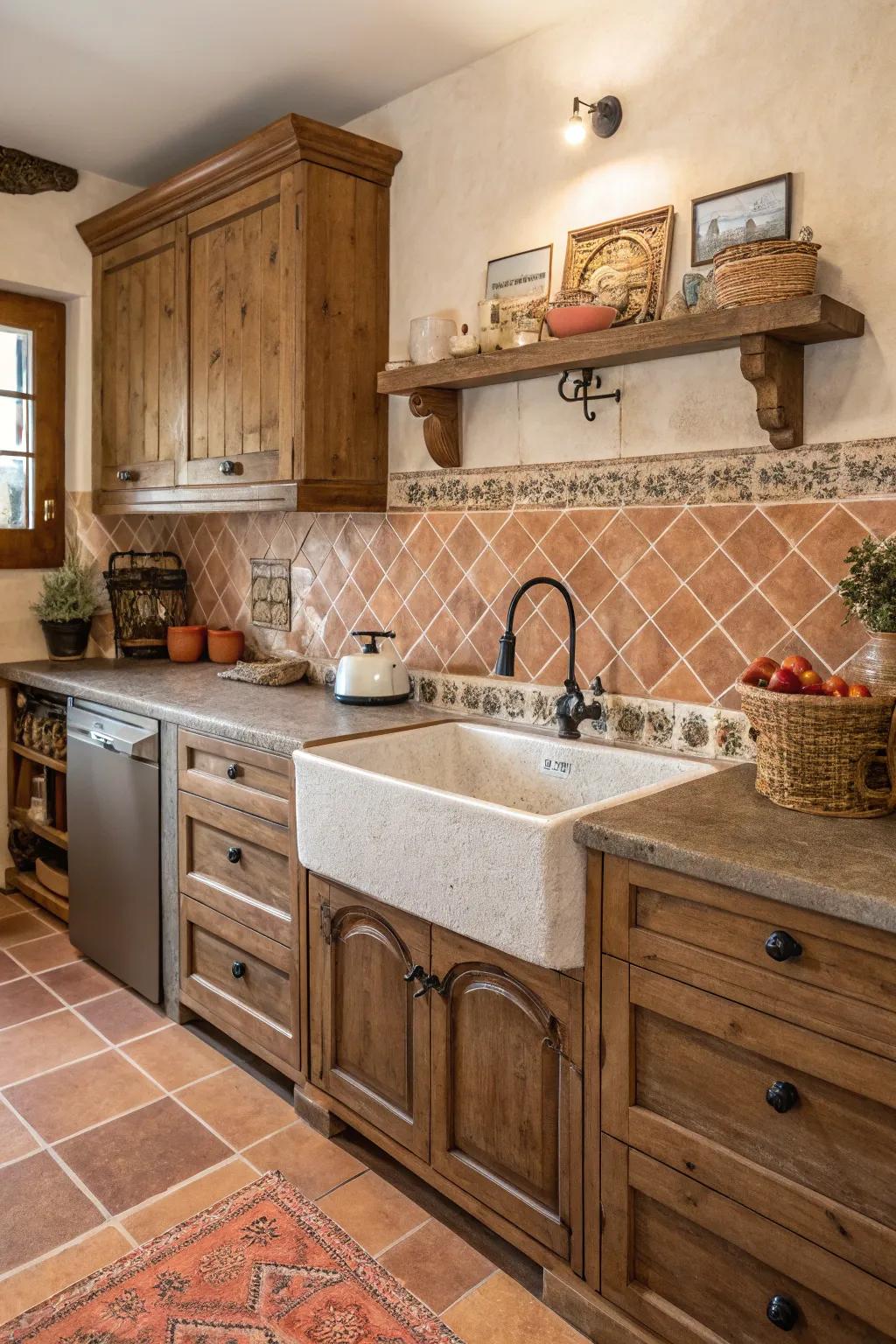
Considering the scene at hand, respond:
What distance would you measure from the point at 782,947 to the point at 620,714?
101cm

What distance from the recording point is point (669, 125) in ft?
6.93

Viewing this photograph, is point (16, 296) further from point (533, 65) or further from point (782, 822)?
point (782, 822)

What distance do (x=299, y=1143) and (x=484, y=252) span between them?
224 centimetres

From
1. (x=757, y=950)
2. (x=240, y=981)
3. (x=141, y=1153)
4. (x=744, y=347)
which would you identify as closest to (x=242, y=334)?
(x=744, y=347)

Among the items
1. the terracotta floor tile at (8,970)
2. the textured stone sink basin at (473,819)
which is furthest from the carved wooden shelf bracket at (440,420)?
the terracotta floor tile at (8,970)

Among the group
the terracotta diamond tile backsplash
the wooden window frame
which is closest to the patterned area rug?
the terracotta diamond tile backsplash

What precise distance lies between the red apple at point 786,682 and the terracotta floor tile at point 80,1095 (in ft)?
Answer: 5.77

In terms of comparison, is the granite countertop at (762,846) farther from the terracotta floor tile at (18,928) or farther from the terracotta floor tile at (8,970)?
the terracotta floor tile at (18,928)

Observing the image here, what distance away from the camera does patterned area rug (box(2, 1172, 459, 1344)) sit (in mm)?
1604

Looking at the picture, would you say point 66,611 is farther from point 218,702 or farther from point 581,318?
point 581,318

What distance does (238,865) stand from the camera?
238 cm

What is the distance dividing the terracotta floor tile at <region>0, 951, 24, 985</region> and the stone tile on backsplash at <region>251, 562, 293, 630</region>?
1.34 meters

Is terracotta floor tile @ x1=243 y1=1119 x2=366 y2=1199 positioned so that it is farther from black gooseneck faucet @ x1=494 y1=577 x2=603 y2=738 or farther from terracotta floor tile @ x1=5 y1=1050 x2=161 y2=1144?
black gooseneck faucet @ x1=494 y1=577 x2=603 y2=738

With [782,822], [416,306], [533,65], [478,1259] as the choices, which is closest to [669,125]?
[533,65]
